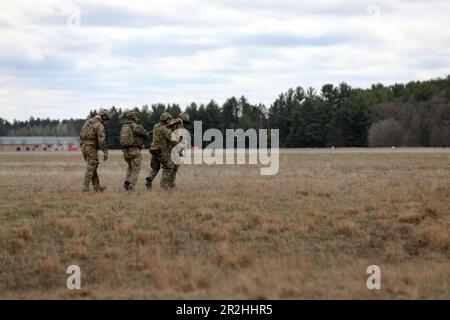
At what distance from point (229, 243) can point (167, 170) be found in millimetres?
7024

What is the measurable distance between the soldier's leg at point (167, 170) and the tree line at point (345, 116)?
204ft

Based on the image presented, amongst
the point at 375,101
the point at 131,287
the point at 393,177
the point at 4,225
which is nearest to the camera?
the point at 131,287

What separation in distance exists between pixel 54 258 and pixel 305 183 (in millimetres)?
11232

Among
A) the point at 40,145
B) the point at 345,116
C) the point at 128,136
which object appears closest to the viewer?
the point at 128,136

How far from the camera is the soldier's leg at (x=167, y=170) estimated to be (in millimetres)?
20109

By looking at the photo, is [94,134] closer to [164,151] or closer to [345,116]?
[164,151]

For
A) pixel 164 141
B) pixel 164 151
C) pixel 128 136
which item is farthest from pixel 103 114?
pixel 164 151

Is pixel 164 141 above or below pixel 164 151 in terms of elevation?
above

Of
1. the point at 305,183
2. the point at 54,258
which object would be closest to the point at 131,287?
the point at 54,258

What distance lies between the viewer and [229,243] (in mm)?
13656

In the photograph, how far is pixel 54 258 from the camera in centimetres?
1257

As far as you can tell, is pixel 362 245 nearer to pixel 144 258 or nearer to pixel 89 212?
pixel 144 258

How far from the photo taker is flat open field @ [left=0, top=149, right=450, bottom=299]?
11016 mm

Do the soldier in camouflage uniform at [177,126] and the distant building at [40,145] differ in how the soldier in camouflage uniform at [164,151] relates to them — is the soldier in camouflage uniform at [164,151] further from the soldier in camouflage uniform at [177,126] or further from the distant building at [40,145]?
the distant building at [40,145]
